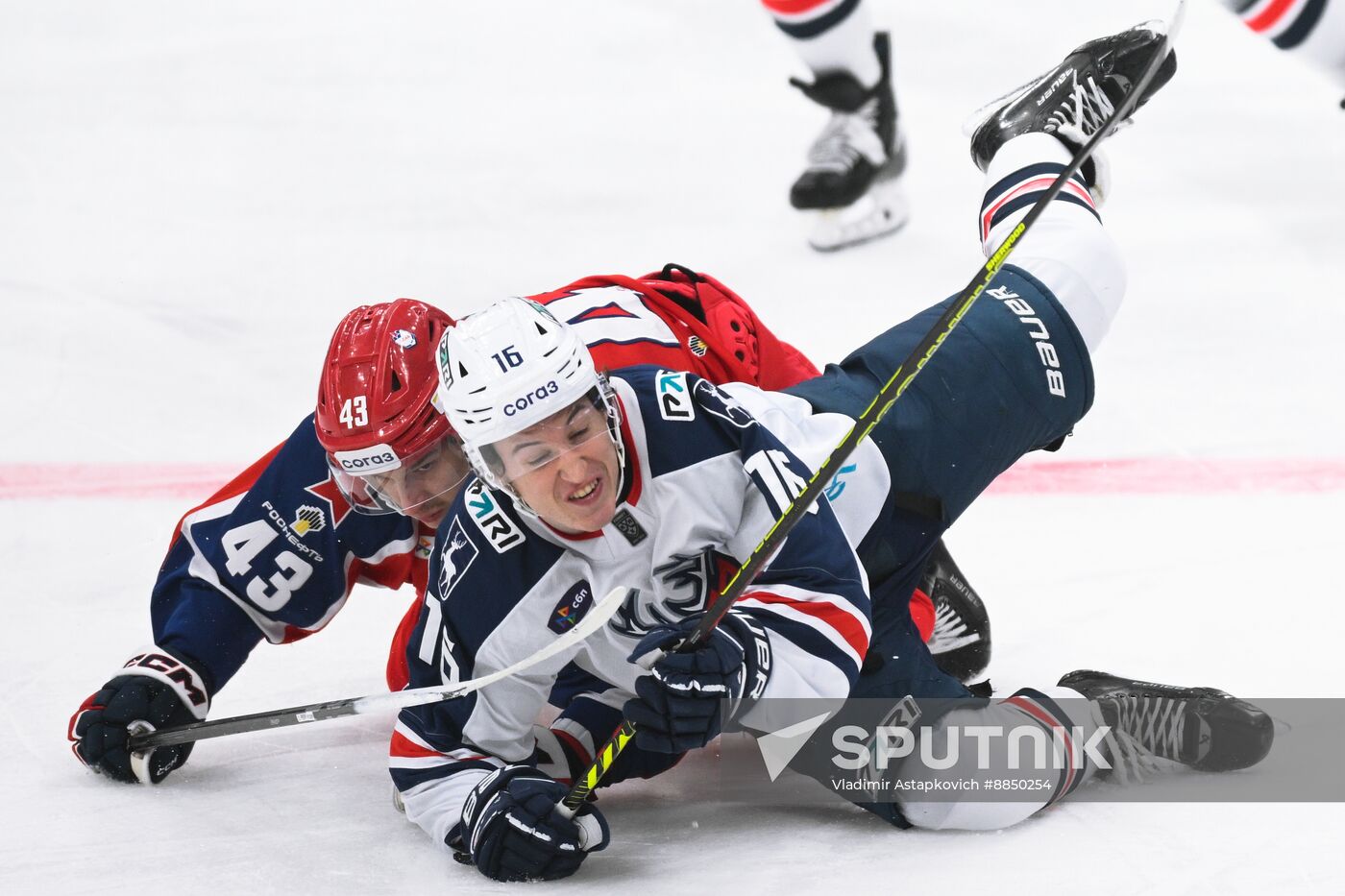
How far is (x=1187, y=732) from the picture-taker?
239 cm

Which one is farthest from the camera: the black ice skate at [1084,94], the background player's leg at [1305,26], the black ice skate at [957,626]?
the background player's leg at [1305,26]

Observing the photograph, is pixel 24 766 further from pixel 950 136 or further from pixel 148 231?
pixel 950 136

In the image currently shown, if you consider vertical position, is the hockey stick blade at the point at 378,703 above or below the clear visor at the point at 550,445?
below

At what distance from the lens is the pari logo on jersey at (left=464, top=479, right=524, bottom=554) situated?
2230mm

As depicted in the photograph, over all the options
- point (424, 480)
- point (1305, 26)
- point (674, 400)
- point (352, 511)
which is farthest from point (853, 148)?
point (674, 400)

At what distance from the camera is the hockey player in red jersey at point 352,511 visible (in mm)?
2553

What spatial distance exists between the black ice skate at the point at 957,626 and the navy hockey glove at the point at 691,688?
93 cm

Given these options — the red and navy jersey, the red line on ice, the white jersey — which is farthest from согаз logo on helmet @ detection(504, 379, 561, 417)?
the red line on ice

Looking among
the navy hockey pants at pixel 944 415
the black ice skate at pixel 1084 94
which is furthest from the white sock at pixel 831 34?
the navy hockey pants at pixel 944 415

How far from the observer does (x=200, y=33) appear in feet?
21.8

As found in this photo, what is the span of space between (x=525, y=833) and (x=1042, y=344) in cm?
125

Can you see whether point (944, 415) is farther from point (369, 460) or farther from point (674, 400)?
point (369, 460)

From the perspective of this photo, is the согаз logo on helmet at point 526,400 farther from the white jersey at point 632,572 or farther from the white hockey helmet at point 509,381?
the white jersey at point 632,572

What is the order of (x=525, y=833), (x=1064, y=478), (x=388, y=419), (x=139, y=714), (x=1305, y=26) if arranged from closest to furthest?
(x=525, y=833) < (x=388, y=419) < (x=139, y=714) < (x=1064, y=478) < (x=1305, y=26)
